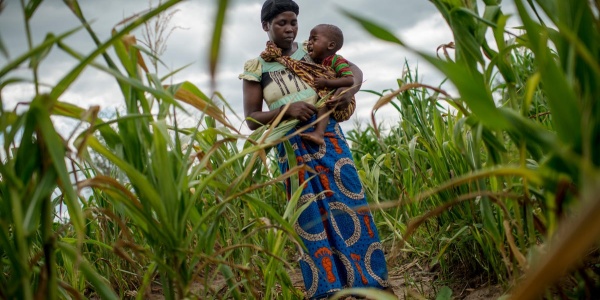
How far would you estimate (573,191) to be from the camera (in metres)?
1.05

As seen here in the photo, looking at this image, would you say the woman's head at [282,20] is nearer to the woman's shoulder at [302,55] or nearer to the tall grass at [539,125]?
the woman's shoulder at [302,55]

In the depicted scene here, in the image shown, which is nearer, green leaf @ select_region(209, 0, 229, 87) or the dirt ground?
green leaf @ select_region(209, 0, 229, 87)

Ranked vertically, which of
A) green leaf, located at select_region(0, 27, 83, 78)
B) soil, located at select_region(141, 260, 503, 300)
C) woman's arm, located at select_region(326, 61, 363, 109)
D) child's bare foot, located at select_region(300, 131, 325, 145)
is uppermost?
woman's arm, located at select_region(326, 61, 363, 109)

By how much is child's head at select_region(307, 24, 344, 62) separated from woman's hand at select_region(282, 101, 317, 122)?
292 millimetres

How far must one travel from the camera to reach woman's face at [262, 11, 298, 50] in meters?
2.46

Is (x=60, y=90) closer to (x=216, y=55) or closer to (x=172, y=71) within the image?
(x=172, y=71)

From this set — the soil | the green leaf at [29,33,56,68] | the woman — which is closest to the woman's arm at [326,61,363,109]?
the woman

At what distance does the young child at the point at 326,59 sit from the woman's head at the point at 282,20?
3.5 inches

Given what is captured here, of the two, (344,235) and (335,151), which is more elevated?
(335,151)

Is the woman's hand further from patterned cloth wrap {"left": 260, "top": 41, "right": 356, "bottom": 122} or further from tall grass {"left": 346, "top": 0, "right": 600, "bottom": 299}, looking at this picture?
tall grass {"left": 346, "top": 0, "right": 600, "bottom": 299}

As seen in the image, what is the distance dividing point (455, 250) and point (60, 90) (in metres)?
1.68

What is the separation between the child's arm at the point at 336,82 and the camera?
7.89ft

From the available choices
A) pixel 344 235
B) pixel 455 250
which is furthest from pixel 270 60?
pixel 455 250

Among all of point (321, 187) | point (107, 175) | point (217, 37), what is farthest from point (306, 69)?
point (217, 37)
